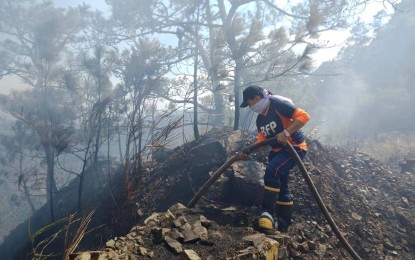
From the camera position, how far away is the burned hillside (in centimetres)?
281

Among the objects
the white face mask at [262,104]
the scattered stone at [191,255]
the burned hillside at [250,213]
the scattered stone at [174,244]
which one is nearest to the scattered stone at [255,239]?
the burned hillside at [250,213]

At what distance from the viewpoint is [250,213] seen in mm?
3834

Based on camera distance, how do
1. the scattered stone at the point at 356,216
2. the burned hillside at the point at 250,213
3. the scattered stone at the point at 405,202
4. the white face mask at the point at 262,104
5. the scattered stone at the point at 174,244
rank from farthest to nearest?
the scattered stone at the point at 405,202
the scattered stone at the point at 356,216
the white face mask at the point at 262,104
the burned hillside at the point at 250,213
the scattered stone at the point at 174,244

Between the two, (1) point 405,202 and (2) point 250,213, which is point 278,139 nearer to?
(2) point 250,213

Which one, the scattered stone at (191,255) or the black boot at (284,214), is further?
the black boot at (284,214)

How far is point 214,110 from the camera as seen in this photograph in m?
12.1

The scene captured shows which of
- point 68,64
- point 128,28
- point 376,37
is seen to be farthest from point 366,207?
point 376,37

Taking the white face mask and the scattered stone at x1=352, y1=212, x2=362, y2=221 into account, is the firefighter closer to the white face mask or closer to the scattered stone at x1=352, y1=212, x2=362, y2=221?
the white face mask

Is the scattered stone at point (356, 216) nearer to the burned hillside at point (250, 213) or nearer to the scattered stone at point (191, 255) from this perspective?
the burned hillside at point (250, 213)

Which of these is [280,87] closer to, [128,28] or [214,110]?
[214,110]

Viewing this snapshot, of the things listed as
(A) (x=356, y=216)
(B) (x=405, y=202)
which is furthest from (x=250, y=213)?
(B) (x=405, y=202)

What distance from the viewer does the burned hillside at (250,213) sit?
281 cm

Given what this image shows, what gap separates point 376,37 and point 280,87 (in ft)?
77.6

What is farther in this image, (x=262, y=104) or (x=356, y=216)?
(x=356, y=216)
